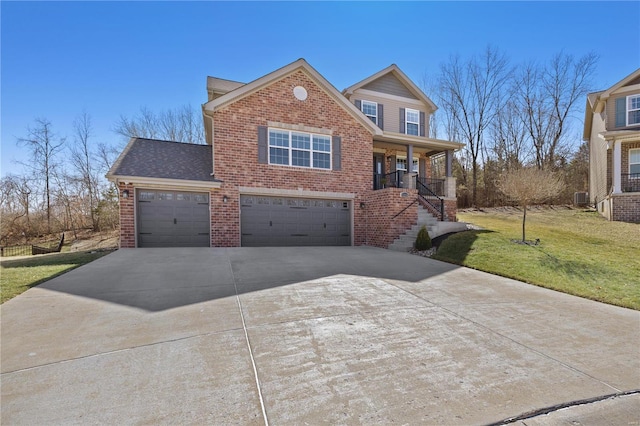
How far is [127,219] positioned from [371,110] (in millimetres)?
13293

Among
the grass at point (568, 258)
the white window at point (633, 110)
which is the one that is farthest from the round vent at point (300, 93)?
the white window at point (633, 110)

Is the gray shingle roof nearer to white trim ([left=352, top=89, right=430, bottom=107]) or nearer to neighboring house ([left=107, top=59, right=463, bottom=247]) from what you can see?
neighboring house ([left=107, top=59, right=463, bottom=247])

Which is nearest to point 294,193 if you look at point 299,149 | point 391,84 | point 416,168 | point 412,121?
point 299,149

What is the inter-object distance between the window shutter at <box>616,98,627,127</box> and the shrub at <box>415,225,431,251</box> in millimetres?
15856

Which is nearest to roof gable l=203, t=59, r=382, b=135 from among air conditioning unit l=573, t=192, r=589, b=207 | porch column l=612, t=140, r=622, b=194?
porch column l=612, t=140, r=622, b=194

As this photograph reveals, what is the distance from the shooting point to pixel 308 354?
131 inches

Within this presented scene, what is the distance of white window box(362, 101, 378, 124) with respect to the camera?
56.0 ft

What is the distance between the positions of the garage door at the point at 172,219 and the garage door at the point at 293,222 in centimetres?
160

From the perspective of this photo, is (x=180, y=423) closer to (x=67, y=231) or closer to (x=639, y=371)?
(x=639, y=371)

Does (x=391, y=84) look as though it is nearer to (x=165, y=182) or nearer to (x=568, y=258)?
(x=568, y=258)

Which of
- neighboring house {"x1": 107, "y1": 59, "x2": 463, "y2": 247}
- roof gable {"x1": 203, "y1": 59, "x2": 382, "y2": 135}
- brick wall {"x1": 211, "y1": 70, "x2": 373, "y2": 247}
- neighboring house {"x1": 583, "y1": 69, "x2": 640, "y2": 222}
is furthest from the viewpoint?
neighboring house {"x1": 583, "y1": 69, "x2": 640, "y2": 222}

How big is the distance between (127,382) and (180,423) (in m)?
0.91

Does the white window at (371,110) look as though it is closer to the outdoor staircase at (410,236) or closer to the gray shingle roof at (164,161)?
the outdoor staircase at (410,236)

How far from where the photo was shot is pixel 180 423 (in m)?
2.25
